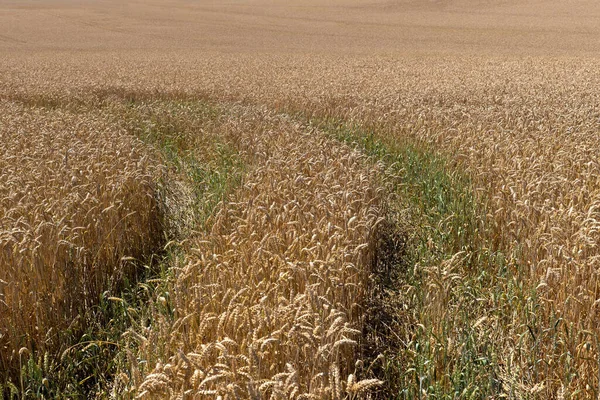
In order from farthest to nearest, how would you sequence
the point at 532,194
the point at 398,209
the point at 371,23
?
the point at 371,23
the point at 398,209
the point at 532,194

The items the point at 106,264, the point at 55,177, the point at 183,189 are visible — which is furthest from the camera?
the point at 183,189

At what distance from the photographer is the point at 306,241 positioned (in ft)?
13.3

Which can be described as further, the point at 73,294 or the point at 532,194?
the point at 532,194

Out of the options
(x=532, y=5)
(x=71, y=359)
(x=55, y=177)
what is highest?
(x=532, y=5)

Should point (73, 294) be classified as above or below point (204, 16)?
below

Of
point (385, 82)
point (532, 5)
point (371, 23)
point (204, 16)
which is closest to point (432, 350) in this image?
point (385, 82)

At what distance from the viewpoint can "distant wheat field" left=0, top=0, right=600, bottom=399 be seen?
115 inches

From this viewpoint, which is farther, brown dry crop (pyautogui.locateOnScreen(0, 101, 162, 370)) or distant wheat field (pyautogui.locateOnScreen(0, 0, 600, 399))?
brown dry crop (pyautogui.locateOnScreen(0, 101, 162, 370))

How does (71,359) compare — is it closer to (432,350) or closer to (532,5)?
(432,350)

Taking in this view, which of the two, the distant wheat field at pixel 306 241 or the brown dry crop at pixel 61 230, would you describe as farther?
the brown dry crop at pixel 61 230

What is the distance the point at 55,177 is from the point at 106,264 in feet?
4.17

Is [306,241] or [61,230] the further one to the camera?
[306,241]

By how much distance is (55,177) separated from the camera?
17.8ft

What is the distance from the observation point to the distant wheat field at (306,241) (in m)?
2.91
